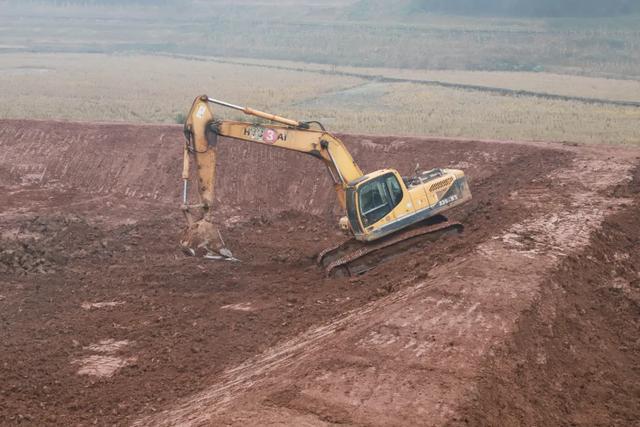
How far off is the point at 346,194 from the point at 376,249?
1348 mm

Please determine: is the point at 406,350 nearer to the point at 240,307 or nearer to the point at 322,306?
the point at 322,306

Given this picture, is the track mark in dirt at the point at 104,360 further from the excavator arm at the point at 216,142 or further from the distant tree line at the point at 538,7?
the distant tree line at the point at 538,7

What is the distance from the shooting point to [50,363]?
13.7 metres

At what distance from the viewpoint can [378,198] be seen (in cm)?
1673

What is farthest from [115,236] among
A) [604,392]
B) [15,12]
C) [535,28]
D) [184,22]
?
[15,12]

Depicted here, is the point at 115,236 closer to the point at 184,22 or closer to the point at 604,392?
the point at 604,392

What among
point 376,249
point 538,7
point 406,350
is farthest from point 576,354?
point 538,7

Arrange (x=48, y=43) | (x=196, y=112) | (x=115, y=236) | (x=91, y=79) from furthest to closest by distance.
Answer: (x=48, y=43) → (x=91, y=79) → (x=115, y=236) → (x=196, y=112)

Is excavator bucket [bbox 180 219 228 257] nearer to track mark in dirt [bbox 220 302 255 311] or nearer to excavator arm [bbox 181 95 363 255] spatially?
excavator arm [bbox 181 95 363 255]

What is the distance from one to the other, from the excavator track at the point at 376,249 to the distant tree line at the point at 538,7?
67.0m

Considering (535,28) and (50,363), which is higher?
(535,28)

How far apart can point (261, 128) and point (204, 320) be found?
423cm

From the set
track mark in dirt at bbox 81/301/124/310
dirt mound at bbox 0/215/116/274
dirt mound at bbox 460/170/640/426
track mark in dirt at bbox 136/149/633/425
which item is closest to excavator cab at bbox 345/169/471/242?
track mark in dirt at bbox 136/149/633/425

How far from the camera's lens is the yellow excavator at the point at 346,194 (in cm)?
1659
